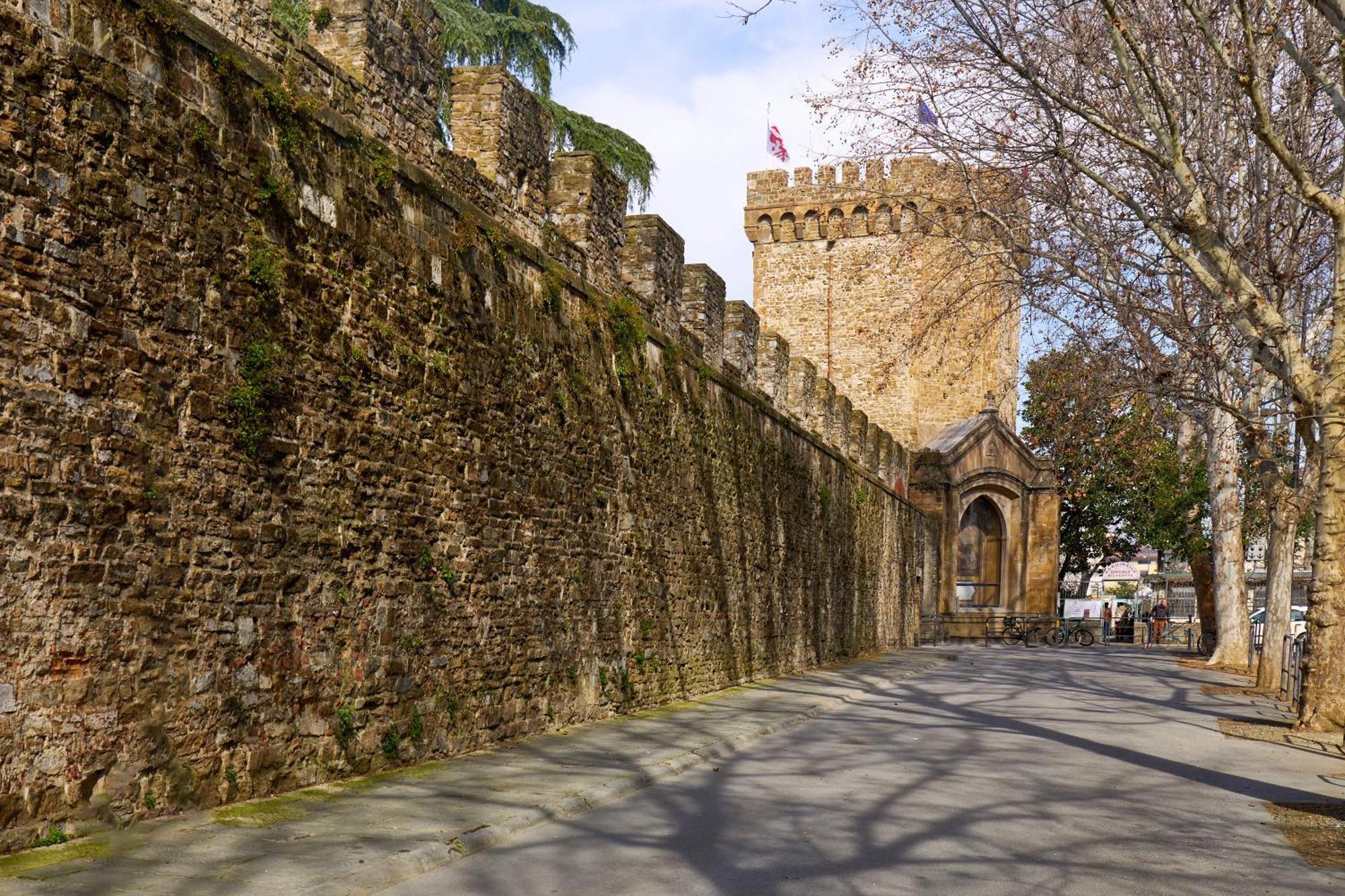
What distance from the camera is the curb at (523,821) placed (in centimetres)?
583

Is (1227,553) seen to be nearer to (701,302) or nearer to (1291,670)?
(1291,670)

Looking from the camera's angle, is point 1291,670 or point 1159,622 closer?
point 1291,670

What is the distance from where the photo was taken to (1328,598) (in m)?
13.6

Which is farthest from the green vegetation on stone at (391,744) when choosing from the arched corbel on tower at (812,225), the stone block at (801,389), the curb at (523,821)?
the arched corbel on tower at (812,225)

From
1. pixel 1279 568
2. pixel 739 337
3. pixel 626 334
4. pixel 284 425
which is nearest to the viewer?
pixel 284 425

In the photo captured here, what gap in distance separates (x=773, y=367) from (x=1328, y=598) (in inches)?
389

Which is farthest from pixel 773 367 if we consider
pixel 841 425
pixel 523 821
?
pixel 523 821

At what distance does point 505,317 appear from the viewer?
11156mm

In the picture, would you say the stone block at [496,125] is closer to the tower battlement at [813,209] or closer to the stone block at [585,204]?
the stone block at [585,204]

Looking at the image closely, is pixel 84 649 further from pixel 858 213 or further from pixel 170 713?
pixel 858 213

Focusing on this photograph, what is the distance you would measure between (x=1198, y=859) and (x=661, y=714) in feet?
23.9

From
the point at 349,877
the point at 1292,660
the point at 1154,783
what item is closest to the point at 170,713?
the point at 349,877

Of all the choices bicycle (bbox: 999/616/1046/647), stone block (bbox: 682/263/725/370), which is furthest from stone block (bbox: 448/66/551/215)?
bicycle (bbox: 999/616/1046/647)

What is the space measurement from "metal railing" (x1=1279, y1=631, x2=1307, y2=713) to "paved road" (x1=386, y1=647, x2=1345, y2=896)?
3611 mm
